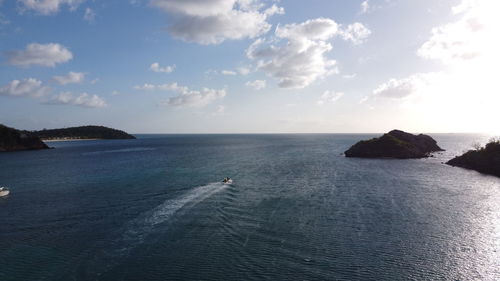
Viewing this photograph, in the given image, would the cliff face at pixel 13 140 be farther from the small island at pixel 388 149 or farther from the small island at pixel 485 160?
the small island at pixel 485 160

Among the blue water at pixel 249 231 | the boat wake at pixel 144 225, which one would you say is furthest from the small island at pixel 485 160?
the boat wake at pixel 144 225

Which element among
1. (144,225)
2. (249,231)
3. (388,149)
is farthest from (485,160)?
(144,225)

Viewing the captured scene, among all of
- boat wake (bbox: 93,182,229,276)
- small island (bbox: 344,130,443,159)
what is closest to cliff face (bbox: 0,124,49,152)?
boat wake (bbox: 93,182,229,276)

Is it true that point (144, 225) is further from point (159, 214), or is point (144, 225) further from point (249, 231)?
point (249, 231)

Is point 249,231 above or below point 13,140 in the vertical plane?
below

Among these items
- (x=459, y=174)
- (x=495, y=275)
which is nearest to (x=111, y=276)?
(x=495, y=275)

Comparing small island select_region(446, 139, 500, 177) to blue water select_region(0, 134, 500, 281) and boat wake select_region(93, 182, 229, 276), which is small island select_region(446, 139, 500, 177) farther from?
boat wake select_region(93, 182, 229, 276)
